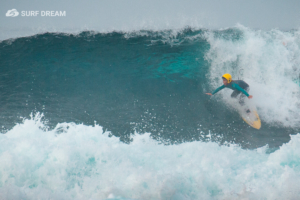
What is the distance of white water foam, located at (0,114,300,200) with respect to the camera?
2.79 metres

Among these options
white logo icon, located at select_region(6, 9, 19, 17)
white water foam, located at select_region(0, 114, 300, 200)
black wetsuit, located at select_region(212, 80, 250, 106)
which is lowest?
white water foam, located at select_region(0, 114, 300, 200)

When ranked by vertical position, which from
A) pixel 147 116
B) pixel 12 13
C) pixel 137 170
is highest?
pixel 12 13

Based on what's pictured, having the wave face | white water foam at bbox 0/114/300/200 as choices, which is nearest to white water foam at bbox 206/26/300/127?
the wave face

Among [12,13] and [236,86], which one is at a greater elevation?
[12,13]

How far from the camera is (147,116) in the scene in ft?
17.2

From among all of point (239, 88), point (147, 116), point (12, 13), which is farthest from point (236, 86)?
point (12, 13)

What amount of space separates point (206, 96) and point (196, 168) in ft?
10.4

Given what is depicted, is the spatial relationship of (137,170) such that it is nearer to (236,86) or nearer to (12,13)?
(236,86)

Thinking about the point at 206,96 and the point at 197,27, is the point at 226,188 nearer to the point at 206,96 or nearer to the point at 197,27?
the point at 206,96

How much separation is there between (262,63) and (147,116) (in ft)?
14.7

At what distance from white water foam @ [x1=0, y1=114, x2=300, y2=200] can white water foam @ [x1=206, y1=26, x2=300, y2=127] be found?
245cm

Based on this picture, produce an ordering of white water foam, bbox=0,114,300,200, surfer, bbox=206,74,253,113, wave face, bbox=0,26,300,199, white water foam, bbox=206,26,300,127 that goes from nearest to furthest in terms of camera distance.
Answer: white water foam, bbox=0,114,300,200, wave face, bbox=0,26,300,199, surfer, bbox=206,74,253,113, white water foam, bbox=206,26,300,127

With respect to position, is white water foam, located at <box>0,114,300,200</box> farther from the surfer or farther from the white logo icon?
the white logo icon

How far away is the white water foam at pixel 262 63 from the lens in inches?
236
